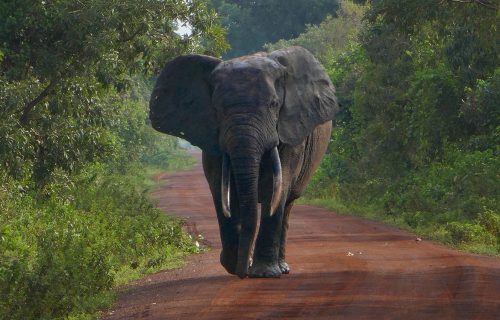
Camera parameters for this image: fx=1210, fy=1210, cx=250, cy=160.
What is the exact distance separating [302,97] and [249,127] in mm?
1623

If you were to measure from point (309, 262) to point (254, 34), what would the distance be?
61.0 meters

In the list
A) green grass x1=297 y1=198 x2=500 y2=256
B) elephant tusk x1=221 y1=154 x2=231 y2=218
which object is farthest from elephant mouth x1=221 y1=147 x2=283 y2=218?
green grass x1=297 y1=198 x2=500 y2=256

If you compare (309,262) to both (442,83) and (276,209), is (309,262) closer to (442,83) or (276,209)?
(276,209)

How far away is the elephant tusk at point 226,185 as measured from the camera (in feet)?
39.9

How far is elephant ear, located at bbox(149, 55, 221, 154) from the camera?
12.7m

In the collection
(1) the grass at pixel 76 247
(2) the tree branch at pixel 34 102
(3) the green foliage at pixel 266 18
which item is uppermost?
(3) the green foliage at pixel 266 18

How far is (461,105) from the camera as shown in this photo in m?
23.0

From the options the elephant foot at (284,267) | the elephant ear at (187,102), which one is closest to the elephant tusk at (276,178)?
the elephant ear at (187,102)

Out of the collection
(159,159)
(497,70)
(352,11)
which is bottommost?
(159,159)

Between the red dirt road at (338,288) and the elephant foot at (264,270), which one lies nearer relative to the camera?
the red dirt road at (338,288)

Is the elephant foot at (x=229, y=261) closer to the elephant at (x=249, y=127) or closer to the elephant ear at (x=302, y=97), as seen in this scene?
the elephant at (x=249, y=127)

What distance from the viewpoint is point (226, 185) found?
12164 mm

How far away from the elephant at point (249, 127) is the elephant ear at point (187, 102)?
0.4 inches

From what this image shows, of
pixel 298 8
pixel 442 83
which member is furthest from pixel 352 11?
pixel 442 83
